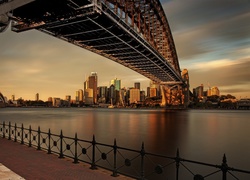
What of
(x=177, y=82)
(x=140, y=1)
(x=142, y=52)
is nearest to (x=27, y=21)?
(x=142, y=52)

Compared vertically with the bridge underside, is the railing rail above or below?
below

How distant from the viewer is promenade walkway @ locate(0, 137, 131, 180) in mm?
8492

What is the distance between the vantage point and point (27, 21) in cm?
1948

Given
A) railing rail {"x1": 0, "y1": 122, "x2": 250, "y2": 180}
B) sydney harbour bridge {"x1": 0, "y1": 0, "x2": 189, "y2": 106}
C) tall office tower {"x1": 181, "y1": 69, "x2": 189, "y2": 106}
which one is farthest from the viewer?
tall office tower {"x1": 181, "y1": 69, "x2": 189, "y2": 106}

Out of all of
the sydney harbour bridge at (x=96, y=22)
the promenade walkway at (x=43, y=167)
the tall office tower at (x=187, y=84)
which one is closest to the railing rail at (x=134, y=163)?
the promenade walkway at (x=43, y=167)

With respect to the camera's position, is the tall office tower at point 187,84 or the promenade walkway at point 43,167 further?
the tall office tower at point 187,84

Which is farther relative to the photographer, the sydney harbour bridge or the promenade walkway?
the sydney harbour bridge

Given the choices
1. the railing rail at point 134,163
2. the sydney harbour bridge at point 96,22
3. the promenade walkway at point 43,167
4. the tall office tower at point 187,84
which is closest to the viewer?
the railing rail at point 134,163

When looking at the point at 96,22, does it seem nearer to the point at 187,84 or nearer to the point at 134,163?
the point at 134,163

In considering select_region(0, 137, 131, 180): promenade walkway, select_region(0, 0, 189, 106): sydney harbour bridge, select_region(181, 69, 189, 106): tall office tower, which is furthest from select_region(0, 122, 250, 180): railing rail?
select_region(181, 69, 189, 106): tall office tower

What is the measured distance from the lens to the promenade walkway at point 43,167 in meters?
8.49

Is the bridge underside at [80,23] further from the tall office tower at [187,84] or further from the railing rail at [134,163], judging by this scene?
the tall office tower at [187,84]

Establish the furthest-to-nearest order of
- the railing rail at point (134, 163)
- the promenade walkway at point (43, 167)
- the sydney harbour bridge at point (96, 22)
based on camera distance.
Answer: the sydney harbour bridge at point (96, 22), the promenade walkway at point (43, 167), the railing rail at point (134, 163)

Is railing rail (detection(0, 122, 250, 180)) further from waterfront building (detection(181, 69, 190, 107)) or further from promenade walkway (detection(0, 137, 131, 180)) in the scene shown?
waterfront building (detection(181, 69, 190, 107))
